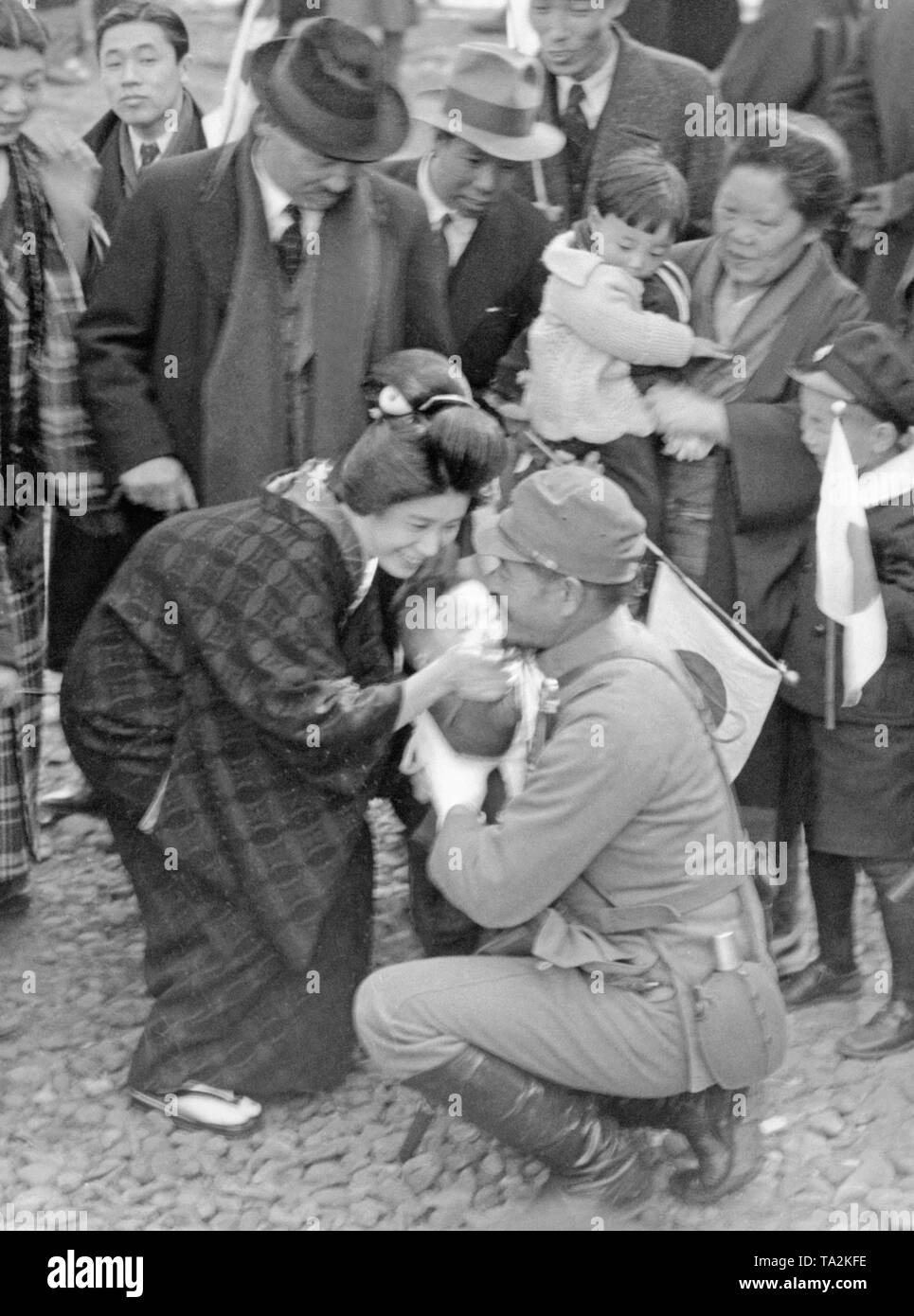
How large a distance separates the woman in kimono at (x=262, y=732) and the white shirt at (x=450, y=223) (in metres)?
0.83

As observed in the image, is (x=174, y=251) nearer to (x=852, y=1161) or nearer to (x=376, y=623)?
(x=376, y=623)

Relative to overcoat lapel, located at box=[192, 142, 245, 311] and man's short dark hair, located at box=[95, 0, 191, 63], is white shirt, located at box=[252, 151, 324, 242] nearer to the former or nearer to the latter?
overcoat lapel, located at box=[192, 142, 245, 311]

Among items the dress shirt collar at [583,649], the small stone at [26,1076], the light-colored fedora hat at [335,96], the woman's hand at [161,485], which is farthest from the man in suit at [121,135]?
the dress shirt collar at [583,649]

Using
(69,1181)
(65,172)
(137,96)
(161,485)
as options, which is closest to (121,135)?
(137,96)

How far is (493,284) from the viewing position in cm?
456

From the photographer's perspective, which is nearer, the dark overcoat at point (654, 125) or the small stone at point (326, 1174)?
the small stone at point (326, 1174)

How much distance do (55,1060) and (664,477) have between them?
6.14ft

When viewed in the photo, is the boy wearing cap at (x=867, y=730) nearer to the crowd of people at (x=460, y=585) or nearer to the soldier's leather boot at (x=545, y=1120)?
the crowd of people at (x=460, y=585)

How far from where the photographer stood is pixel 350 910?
405 centimetres

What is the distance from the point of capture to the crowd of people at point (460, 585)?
348 cm

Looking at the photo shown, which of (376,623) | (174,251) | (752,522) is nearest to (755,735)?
(752,522)

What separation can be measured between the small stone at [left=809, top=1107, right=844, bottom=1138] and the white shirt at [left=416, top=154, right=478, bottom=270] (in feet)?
7.04

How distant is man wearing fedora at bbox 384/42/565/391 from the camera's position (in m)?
4.50

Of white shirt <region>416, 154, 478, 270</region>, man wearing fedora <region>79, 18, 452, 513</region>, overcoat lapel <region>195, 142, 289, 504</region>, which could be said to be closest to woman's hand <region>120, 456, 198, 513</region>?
man wearing fedora <region>79, 18, 452, 513</region>
